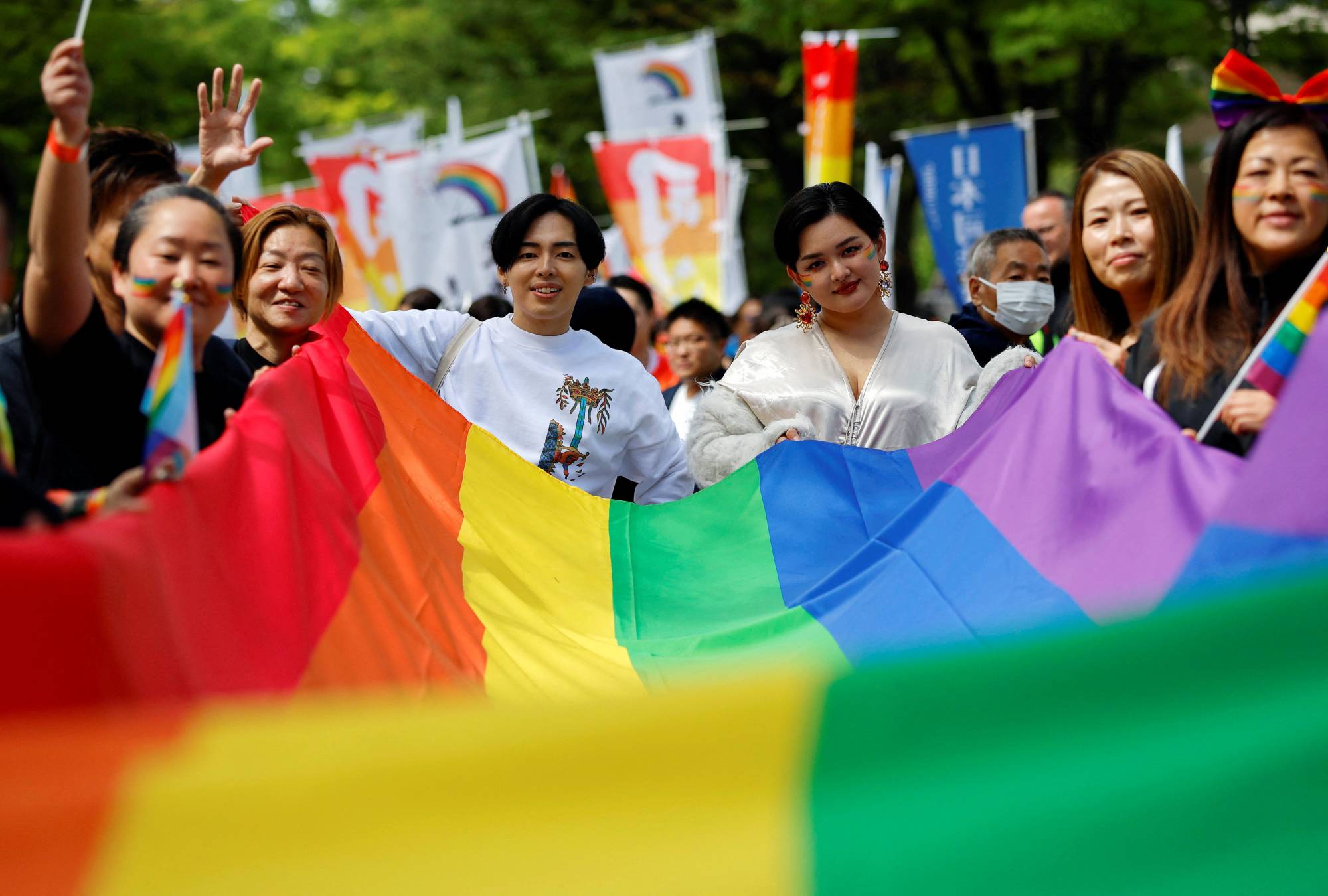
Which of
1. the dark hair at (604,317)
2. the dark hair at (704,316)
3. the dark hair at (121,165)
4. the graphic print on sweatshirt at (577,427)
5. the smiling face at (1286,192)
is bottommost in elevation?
the graphic print on sweatshirt at (577,427)

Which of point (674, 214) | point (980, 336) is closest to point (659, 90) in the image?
point (674, 214)

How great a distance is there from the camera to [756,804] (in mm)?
1710

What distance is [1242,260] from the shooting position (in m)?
2.92

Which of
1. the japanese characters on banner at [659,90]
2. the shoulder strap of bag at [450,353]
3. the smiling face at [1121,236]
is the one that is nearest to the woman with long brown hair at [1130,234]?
the smiling face at [1121,236]

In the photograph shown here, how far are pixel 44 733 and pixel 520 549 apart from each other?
6.58 ft

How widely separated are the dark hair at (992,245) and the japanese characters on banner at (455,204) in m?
6.59

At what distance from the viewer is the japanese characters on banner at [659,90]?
13617mm

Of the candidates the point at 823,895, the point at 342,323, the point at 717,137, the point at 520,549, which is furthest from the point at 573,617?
the point at 717,137

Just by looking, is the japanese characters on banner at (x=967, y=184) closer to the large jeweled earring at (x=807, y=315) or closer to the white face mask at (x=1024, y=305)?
the white face mask at (x=1024, y=305)

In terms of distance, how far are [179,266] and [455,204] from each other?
941 centimetres

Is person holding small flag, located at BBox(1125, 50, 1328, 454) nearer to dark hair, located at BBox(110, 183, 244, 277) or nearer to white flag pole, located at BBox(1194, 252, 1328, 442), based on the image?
white flag pole, located at BBox(1194, 252, 1328, 442)

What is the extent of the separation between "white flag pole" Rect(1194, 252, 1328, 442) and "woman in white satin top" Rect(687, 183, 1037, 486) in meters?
1.24

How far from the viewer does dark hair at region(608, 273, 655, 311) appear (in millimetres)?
6836

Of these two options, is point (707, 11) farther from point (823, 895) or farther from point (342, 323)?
point (823, 895)
